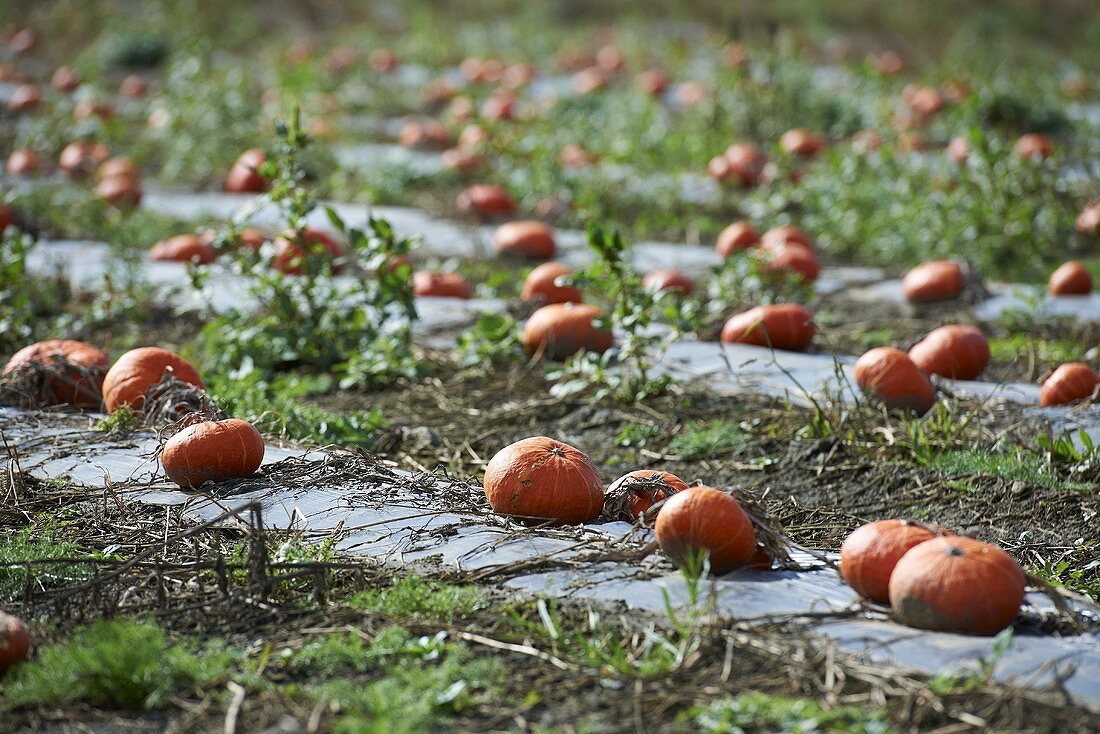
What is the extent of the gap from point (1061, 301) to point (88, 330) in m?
5.22

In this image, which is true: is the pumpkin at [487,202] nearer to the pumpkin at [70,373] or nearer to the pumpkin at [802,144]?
the pumpkin at [802,144]

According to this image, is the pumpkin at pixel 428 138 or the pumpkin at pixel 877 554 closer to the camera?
the pumpkin at pixel 877 554

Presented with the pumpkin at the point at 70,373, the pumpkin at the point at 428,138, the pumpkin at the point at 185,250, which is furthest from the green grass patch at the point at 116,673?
the pumpkin at the point at 428,138

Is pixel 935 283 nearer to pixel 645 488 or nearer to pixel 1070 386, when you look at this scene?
pixel 1070 386

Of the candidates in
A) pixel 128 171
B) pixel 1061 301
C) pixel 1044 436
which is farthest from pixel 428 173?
pixel 1044 436

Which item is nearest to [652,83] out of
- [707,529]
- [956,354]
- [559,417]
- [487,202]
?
[487,202]

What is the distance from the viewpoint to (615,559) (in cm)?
339

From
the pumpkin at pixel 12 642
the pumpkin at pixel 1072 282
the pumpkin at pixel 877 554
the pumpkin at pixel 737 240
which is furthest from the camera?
the pumpkin at pixel 737 240

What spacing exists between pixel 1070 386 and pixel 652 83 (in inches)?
373

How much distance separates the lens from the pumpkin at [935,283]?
719 centimetres

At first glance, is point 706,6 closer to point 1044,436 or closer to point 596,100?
point 596,100

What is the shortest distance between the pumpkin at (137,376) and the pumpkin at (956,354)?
312cm

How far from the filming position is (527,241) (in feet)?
27.3

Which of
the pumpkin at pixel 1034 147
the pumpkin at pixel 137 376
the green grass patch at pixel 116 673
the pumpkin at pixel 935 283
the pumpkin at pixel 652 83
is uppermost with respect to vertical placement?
the pumpkin at pixel 652 83
